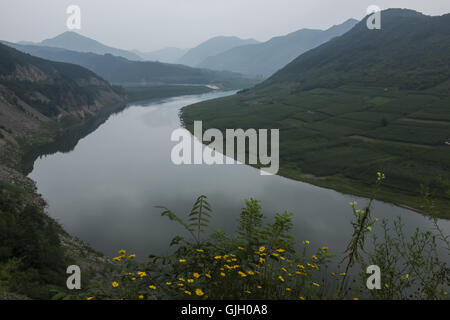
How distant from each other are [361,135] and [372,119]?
13.1m

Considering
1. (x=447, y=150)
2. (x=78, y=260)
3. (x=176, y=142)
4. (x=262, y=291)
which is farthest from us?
(x=176, y=142)

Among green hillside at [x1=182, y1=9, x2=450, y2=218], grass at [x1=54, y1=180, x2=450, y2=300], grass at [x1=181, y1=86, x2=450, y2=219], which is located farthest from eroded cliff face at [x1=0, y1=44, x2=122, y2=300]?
grass at [x1=181, y1=86, x2=450, y2=219]

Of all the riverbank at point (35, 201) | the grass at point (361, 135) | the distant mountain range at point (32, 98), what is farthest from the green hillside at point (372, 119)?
the distant mountain range at point (32, 98)

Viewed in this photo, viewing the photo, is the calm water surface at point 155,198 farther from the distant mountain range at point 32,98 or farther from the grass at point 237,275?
the distant mountain range at point 32,98

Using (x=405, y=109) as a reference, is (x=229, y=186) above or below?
below

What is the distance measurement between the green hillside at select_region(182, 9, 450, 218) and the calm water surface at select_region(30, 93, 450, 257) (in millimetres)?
7256

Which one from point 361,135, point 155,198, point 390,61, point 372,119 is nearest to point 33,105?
point 155,198

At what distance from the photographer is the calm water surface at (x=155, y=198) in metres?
26.4

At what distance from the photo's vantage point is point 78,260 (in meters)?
18.4

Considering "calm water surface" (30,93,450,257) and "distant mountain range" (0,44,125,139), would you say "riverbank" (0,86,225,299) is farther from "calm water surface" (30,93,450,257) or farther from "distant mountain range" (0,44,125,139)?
"distant mountain range" (0,44,125,139)

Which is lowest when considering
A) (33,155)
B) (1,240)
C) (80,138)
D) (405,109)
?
(1,240)
